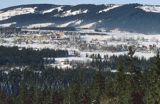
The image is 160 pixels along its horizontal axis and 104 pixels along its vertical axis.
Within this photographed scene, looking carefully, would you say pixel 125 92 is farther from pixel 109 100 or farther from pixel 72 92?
pixel 72 92

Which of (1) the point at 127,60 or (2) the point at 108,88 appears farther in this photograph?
(2) the point at 108,88

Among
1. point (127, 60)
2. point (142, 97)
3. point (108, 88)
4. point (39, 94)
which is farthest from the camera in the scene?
point (39, 94)

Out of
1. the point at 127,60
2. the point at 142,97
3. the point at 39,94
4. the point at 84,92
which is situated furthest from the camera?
the point at 39,94

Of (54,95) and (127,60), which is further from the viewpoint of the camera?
(54,95)

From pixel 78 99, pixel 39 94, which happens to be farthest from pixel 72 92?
pixel 39 94

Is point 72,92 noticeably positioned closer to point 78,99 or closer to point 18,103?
point 78,99

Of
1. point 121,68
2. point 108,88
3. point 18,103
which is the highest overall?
point 121,68

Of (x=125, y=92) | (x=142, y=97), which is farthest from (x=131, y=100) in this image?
(x=142, y=97)

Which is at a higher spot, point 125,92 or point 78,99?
point 125,92

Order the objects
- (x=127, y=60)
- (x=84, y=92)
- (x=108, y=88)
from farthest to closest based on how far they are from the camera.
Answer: (x=84, y=92) < (x=108, y=88) < (x=127, y=60)
